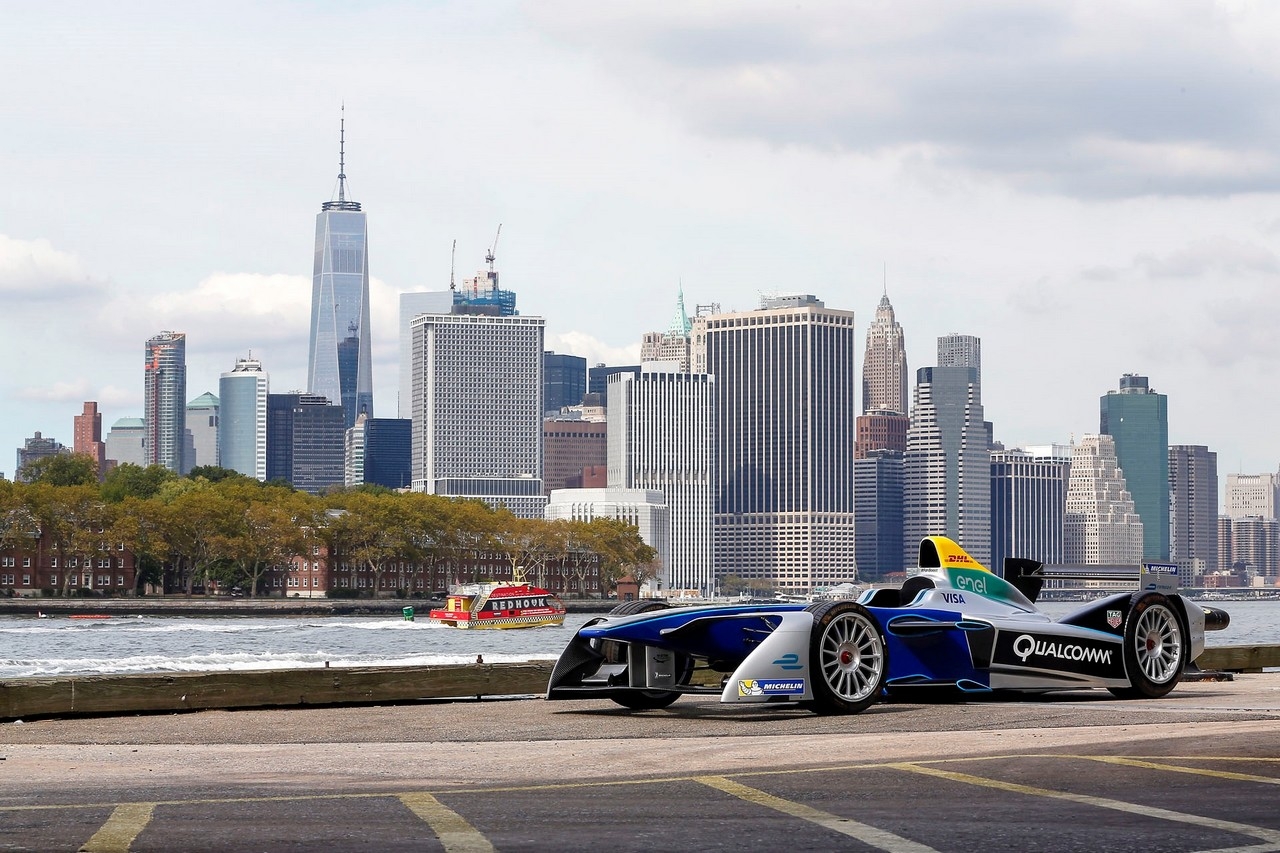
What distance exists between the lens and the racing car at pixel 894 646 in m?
18.7

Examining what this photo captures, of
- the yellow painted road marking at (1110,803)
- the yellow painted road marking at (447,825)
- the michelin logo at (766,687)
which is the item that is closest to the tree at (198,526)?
the michelin logo at (766,687)

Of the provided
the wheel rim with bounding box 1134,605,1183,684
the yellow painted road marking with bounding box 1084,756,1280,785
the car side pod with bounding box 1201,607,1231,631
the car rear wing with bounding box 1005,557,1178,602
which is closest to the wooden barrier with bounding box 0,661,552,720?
the car rear wing with bounding box 1005,557,1178,602

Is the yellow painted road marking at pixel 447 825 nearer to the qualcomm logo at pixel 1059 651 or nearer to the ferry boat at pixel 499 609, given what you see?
the qualcomm logo at pixel 1059 651

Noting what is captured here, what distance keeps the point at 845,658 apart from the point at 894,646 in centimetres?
83

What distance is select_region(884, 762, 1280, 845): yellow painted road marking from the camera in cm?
966

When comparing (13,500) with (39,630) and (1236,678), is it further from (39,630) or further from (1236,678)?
(1236,678)

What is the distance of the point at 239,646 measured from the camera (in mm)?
97812

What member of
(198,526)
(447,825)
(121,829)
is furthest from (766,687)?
(198,526)

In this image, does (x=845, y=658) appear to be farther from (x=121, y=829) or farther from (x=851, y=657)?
(x=121, y=829)

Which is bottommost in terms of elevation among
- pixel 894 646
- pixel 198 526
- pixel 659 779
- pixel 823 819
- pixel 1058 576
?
pixel 659 779

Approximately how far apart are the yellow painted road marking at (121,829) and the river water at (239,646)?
43339mm

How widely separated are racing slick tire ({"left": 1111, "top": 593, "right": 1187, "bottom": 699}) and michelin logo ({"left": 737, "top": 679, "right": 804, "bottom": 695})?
15.4 ft

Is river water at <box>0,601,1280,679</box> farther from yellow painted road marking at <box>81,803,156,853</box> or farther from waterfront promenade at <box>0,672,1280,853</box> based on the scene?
yellow painted road marking at <box>81,803,156,853</box>

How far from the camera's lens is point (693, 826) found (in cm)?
1011
